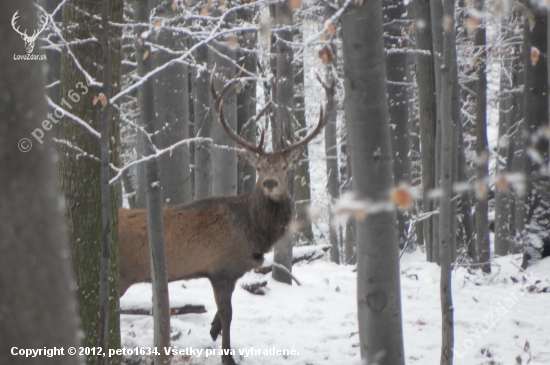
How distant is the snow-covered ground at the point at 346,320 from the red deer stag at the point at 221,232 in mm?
477

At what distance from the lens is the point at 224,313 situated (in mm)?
6242

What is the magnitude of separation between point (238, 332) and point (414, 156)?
16.0 metres

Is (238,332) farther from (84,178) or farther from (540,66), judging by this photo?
(540,66)

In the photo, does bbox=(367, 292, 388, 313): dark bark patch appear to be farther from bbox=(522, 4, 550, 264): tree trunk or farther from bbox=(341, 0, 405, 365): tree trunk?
bbox=(522, 4, 550, 264): tree trunk

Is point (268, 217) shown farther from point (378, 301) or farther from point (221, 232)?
point (378, 301)

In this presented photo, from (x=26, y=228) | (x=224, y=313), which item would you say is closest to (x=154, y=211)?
(x=224, y=313)

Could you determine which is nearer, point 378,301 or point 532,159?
point 378,301

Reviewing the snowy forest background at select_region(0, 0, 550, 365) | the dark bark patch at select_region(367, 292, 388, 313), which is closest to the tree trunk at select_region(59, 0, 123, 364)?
the snowy forest background at select_region(0, 0, 550, 365)

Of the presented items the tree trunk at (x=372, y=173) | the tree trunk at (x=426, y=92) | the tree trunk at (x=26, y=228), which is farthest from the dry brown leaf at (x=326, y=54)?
the tree trunk at (x=426, y=92)

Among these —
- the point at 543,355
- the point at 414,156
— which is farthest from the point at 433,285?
the point at 414,156

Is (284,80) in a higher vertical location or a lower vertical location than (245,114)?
higher

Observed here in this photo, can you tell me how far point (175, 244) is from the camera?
21.6ft

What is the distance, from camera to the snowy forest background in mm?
1382

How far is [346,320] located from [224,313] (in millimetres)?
1628
